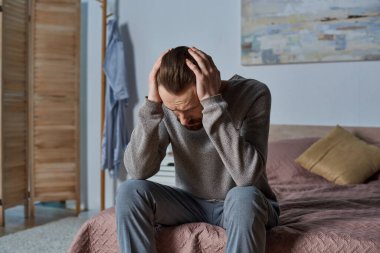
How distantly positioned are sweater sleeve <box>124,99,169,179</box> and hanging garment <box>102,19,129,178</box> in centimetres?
217

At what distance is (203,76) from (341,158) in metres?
1.58

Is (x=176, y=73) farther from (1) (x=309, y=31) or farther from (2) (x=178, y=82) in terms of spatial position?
(1) (x=309, y=31)

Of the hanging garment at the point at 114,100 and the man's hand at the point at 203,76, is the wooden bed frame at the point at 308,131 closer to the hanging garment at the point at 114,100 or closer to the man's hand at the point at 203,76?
the hanging garment at the point at 114,100

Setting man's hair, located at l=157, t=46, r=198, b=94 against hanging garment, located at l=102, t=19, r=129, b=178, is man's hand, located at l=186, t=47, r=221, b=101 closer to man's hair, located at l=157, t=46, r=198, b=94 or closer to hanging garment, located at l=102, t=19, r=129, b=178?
man's hair, located at l=157, t=46, r=198, b=94

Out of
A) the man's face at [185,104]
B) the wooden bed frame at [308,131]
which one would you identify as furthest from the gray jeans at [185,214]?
the wooden bed frame at [308,131]

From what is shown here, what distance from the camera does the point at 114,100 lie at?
3783mm

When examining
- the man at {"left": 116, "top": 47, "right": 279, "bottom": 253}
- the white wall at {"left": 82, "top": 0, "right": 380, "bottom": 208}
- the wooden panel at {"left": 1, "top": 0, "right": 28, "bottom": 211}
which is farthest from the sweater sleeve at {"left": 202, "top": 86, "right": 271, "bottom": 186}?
the wooden panel at {"left": 1, "top": 0, "right": 28, "bottom": 211}

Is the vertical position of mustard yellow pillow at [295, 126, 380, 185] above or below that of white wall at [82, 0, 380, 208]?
below

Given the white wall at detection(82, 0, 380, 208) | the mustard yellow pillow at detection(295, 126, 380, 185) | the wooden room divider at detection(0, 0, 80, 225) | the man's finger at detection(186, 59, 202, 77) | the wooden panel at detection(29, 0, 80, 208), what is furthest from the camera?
the wooden panel at detection(29, 0, 80, 208)

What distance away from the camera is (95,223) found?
163cm

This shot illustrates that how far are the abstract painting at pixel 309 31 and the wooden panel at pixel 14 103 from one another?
163 cm

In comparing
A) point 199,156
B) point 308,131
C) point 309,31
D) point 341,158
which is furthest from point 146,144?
point 309,31

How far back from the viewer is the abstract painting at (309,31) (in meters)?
3.06

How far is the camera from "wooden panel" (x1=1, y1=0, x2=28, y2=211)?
3.30 metres
